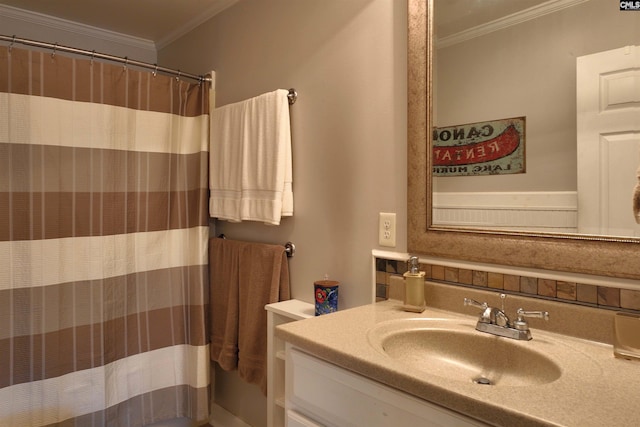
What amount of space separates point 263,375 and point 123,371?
26.5 inches

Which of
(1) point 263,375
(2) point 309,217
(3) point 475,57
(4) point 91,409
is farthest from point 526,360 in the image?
(4) point 91,409

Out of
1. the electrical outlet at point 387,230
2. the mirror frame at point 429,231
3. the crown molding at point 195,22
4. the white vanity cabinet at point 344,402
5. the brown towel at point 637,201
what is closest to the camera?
the white vanity cabinet at point 344,402

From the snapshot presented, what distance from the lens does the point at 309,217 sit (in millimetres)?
1707

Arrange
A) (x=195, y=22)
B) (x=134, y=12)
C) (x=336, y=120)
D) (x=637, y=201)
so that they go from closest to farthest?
(x=637, y=201) < (x=336, y=120) < (x=134, y=12) < (x=195, y=22)

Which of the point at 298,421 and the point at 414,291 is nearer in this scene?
the point at 298,421

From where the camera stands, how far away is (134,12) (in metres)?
2.24

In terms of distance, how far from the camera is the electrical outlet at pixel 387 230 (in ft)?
4.59

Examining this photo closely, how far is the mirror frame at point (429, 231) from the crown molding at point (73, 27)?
199 centimetres

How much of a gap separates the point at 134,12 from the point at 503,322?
7.63 ft

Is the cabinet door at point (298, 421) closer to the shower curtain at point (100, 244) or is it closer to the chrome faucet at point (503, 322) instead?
the chrome faucet at point (503, 322)

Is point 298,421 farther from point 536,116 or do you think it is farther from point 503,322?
point 536,116
